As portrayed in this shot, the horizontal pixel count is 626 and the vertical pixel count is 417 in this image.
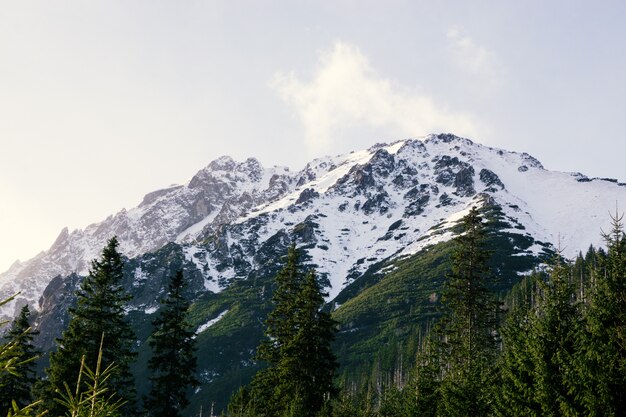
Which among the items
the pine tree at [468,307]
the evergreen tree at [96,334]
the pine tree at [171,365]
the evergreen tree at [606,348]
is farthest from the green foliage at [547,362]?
the evergreen tree at [96,334]

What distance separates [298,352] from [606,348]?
2328 centimetres

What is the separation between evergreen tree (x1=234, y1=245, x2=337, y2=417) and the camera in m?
38.9

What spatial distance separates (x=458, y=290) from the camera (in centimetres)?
3875

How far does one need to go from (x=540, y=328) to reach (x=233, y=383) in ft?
572

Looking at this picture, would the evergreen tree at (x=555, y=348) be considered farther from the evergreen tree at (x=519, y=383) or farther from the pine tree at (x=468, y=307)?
the pine tree at (x=468, y=307)

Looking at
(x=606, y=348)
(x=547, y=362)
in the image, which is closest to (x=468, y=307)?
(x=547, y=362)

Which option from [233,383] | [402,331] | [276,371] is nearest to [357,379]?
[402,331]

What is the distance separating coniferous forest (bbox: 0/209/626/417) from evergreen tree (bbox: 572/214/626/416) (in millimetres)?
46

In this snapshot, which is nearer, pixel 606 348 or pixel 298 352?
pixel 606 348

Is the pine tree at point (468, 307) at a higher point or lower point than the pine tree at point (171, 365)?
higher

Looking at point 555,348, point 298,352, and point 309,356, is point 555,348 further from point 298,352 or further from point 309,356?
point 298,352

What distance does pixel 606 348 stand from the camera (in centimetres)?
2108

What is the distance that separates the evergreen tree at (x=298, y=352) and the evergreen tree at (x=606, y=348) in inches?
828

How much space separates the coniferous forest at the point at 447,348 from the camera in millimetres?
21781
